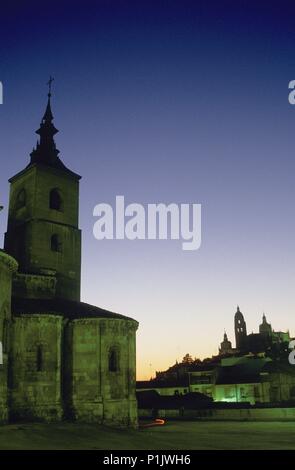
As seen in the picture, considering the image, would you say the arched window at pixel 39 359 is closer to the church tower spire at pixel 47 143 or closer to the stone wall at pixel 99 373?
the stone wall at pixel 99 373

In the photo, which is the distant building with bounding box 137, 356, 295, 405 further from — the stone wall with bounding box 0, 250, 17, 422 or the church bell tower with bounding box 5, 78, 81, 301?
the stone wall with bounding box 0, 250, 17, 422

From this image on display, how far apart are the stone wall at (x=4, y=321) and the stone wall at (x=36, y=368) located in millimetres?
1406

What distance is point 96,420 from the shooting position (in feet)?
90.1

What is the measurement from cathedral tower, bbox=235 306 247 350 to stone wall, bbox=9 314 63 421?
339 feet

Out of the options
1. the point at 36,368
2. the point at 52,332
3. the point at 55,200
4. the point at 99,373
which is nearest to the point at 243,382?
→ the point at 99,373

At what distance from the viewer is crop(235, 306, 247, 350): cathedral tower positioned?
126 metres

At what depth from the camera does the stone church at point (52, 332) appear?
25.9 m

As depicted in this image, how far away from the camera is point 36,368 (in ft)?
87.0

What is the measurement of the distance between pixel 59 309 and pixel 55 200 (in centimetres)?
1014

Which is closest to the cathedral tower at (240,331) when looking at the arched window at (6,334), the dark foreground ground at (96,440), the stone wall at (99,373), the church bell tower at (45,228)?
the church bell tower at (45,228)
